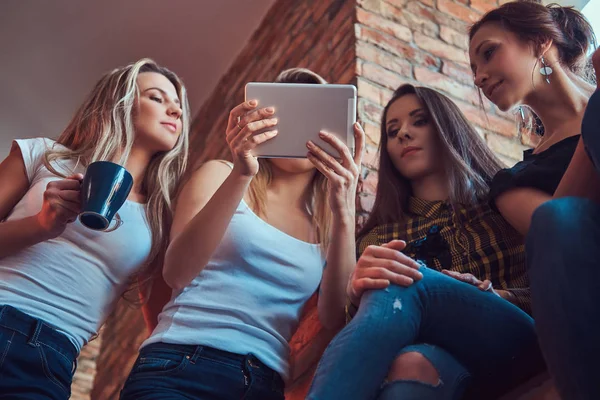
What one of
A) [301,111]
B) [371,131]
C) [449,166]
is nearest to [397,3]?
[371,131]

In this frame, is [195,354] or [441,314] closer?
[441,314]

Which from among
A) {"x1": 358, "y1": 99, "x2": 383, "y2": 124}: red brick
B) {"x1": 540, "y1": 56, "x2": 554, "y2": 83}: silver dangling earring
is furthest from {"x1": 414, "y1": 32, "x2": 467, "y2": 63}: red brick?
{"x1": 540, "y1": 56, "x2": 554, "y2": 83}: silver dangling earring

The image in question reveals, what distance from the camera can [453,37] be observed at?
2.22m

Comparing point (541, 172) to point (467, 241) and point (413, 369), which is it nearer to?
point (467, 241)

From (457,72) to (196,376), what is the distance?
139 cm

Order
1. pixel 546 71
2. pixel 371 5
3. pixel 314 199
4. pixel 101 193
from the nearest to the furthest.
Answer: pixel 101 193, pixel 546 71, pixel 314 199, pixel 371 5

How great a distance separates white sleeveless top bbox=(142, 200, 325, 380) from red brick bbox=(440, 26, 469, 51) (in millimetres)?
1105

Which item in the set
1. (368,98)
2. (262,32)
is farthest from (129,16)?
(368,98)

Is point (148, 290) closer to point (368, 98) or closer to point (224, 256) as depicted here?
point (224, 256)

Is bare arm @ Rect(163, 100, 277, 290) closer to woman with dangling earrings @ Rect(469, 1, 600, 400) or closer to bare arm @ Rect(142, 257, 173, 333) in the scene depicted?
bare arm @ Rect(142, 257, 173, 333)

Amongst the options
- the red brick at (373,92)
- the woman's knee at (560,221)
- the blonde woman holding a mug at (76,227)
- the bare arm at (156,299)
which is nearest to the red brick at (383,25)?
the red brick at (373,92)

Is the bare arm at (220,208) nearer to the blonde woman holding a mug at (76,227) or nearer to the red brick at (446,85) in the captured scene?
the blonde woman holding a mug at (76,227)

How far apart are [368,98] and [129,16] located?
50.4 inches

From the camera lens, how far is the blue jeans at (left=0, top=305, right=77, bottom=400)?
1120 millimetres
